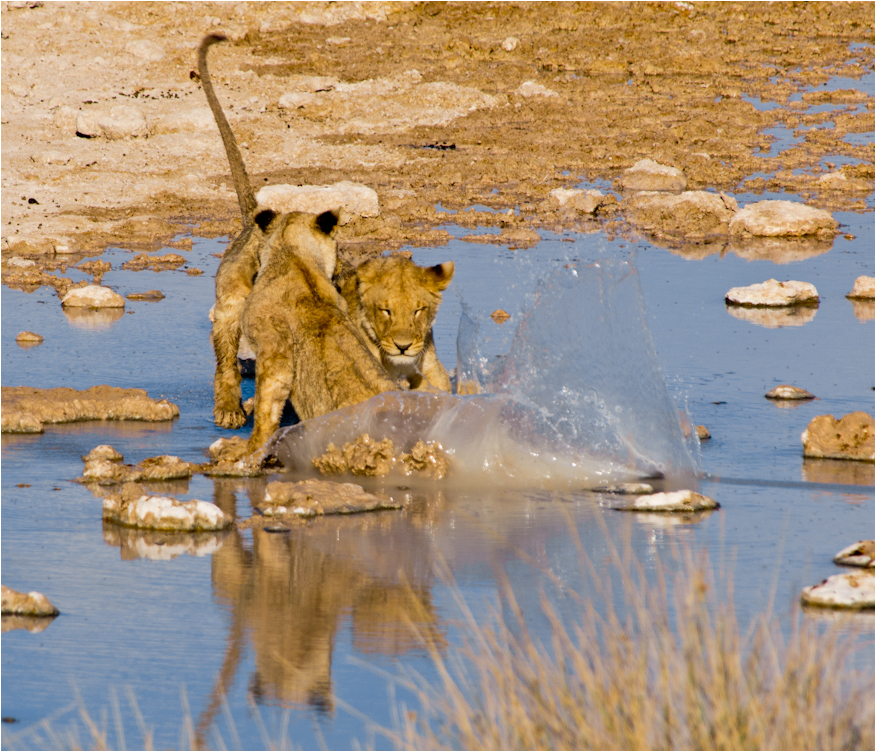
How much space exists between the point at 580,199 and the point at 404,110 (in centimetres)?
578

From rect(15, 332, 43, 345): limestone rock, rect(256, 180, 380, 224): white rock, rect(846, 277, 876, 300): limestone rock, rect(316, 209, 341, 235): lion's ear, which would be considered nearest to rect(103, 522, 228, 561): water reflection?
rect(316, 209, 341, 235): lion's ear

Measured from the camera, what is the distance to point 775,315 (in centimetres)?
982

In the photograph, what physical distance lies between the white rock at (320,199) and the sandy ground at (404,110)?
0.29 metres

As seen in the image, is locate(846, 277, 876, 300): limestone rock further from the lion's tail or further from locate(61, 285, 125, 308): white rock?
locate(61, 285, 125, 308): white rock

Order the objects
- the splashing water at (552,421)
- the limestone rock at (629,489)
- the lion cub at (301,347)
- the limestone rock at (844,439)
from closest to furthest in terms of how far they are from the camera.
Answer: the limestone rock at (629,489) → the splashing water at (552,421) → the limestone rock at (844,439) → the lion cub at (301,347)

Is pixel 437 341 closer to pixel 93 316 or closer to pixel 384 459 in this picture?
pixel 93 316

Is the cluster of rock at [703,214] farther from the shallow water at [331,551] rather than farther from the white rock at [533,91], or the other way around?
the white rock at [533,91]

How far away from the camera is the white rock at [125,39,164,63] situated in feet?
69.5

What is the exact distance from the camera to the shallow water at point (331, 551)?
3.65 meters

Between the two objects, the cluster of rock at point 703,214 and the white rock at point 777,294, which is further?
the cluster of rock at point 703,214

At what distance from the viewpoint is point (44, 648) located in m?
3.92

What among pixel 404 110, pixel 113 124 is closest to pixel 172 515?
pixel 113 124

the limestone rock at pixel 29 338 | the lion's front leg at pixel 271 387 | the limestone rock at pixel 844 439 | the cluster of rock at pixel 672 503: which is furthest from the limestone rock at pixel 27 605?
the limestone rock at pixel 29 338

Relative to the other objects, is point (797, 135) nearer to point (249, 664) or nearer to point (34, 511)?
point (34, 511)
